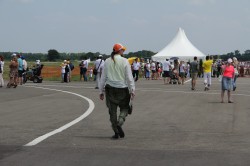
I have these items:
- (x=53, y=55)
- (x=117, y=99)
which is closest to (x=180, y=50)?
(x=117, y=99)

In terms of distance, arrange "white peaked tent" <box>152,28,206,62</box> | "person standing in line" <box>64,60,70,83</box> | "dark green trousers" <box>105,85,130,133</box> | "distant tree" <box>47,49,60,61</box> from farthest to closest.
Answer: "distant tree" <box>47,49,60,61</box>
"white peaked tent" <box>152,28,206,62</box>
"person standing in line" <box>64,60,70,83</box>
"dark green trousers" <box>105,85,130,133</box>

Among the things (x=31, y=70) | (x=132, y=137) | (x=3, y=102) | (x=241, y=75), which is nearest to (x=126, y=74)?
(x=132, y=137)

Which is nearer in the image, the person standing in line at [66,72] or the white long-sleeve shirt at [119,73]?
A: the white long-sleeve shirt at [119,73]

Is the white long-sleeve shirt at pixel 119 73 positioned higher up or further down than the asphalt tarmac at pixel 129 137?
higher up

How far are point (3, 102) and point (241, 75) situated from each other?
131 ft

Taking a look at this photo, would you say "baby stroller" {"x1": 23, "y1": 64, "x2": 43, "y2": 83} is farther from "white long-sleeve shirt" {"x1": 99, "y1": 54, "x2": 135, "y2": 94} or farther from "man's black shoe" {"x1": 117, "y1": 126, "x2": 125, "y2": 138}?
"man's black shoe" {"x1": 117, "y1": 126, "x2": 125, "y2": 138}

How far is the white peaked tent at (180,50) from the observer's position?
5794 cm

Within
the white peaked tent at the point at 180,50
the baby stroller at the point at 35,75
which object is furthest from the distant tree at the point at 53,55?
the baby stroller at the point at 35,75

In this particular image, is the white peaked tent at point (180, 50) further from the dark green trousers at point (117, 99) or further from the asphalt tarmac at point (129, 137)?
the dark green trousers at point (117, 99)

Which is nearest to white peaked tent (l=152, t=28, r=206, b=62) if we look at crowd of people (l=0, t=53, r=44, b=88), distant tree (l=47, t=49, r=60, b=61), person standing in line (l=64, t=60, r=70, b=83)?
person standing in line (l=64, t=60, r=70, b=83)

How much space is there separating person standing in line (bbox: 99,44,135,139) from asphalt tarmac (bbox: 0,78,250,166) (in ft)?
1.62

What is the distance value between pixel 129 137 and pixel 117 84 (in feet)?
→ 3.27

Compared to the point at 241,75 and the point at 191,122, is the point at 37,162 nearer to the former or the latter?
the point at 191,122

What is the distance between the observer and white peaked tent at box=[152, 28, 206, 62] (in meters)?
57.9
